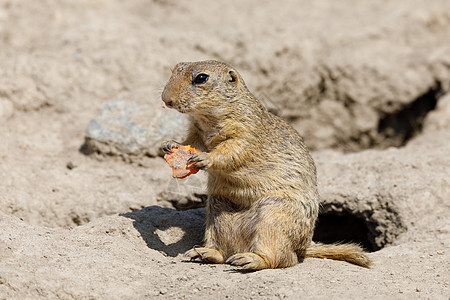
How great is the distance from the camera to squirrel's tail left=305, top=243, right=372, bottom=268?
4.95 meters

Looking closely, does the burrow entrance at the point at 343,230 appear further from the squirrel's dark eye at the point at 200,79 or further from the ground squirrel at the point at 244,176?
the squirrel's dark eye at the point at 200,79

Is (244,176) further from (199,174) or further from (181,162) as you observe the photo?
(199,174)

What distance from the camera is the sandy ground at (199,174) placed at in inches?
168

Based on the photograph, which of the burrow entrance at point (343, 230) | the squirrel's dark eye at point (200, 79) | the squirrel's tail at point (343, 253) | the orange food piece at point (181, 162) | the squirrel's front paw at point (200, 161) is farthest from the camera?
the burrow entrance at point (343, 230)

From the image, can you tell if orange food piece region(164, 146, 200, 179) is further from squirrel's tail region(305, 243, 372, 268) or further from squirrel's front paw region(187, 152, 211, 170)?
squirrel's tail region(305, 243, 372, 268)

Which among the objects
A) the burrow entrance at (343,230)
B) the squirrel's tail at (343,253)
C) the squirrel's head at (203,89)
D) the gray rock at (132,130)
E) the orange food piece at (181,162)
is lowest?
the burrow entrance at (343,230)

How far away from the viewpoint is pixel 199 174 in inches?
258

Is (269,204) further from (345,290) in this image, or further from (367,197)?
(367,197)

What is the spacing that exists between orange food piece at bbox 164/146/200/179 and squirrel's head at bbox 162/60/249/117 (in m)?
0.33

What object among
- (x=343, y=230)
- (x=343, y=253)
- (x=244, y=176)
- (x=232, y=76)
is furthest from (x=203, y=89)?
(x=343, y=230)

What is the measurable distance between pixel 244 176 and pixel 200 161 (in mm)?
478

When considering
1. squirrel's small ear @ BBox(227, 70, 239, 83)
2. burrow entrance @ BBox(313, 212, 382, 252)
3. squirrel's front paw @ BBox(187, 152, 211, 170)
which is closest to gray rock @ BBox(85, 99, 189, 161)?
squirrel's small ear @ BBox(227, 70, 239, 83)

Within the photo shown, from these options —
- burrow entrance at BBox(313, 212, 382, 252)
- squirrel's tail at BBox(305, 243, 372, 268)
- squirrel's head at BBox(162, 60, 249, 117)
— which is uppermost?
squirrel's head at BBox(162, 60, 249, 117)

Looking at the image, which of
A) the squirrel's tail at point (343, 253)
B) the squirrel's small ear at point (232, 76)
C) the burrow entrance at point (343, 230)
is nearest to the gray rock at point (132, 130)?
the squirrel's small ear at point (232, 76)
